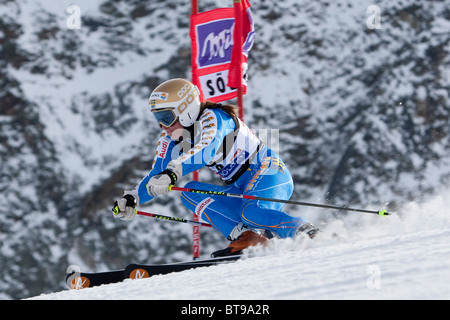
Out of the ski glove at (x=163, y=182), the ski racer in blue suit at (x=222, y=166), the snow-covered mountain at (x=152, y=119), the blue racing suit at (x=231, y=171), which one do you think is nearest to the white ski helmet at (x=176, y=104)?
the ski racer in blue suit at (x=222, y=166)

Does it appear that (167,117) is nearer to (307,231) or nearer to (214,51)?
(307,231)

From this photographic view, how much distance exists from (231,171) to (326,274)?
1.93 m

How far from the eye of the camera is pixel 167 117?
4.71 metres

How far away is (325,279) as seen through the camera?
2920 mm

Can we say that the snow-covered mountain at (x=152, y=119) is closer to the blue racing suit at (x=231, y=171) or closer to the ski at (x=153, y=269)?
the blue racing suit at (x=231, y=171)

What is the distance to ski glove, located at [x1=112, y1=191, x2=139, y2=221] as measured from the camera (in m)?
4.59

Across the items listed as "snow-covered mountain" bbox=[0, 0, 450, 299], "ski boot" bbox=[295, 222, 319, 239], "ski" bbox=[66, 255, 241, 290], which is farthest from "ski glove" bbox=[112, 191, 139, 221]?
"snow-covered mountain" bbox=[0, 0, 450, 299]

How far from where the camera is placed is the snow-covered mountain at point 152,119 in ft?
37.6

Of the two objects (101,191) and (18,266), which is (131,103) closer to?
(101,191)

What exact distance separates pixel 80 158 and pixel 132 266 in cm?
789

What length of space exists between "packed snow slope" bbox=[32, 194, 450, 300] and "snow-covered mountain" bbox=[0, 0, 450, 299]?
6.77 m

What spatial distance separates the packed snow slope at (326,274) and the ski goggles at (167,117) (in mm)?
1193

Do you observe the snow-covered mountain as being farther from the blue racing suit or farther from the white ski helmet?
the white ski helmet

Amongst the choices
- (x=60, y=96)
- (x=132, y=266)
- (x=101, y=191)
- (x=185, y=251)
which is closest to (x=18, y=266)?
(x=101, y=191)
